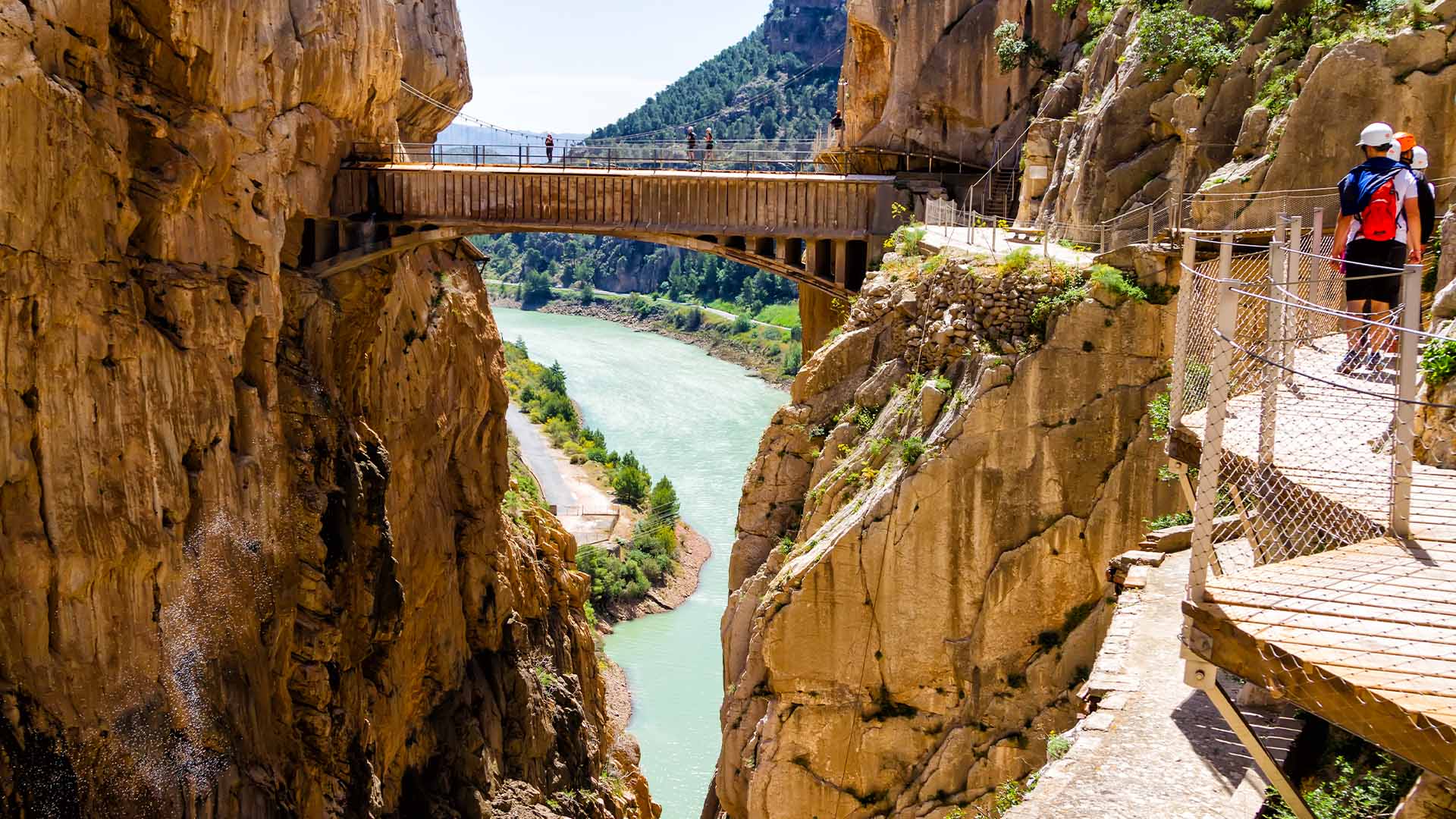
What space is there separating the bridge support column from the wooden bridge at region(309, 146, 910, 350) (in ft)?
0.43

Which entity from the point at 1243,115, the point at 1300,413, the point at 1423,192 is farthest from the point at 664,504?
the point at 1300,413

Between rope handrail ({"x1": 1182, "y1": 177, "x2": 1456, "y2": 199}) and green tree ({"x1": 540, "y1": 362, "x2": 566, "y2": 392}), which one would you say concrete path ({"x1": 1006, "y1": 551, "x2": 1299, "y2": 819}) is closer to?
rope handrail ({"x1": 1182, "y1": 177, "x2": 1456, "y2": 199})

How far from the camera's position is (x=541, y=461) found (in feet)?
213

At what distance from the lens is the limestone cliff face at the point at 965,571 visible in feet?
47.7

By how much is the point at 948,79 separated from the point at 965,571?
45.4 feet

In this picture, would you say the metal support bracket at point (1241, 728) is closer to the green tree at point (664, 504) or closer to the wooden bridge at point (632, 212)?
the wooden bridge at point (632, 212)

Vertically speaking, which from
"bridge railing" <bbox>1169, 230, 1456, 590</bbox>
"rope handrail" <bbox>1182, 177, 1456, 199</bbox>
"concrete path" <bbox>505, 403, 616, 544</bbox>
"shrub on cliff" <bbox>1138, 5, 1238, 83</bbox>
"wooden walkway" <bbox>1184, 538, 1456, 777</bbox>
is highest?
"shrub on cliff" <bbox>1138, 5, 1238, 83</bbox>

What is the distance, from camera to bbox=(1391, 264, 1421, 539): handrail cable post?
6.77 metres

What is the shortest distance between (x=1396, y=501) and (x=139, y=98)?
16810 millimetres

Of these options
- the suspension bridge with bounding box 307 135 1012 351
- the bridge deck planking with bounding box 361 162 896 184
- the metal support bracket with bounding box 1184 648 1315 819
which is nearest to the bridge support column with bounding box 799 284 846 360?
the suspension bridge with bounding box 307 135 1012 351

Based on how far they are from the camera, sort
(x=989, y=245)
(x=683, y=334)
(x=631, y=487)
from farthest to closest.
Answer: (x=683, y=334), (x=631, y=487), (x=989, y=245)

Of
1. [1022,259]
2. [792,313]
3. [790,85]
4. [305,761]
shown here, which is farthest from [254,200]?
[790,85]

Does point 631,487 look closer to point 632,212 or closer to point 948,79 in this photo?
point 948,79

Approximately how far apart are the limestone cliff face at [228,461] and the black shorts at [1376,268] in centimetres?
1418
